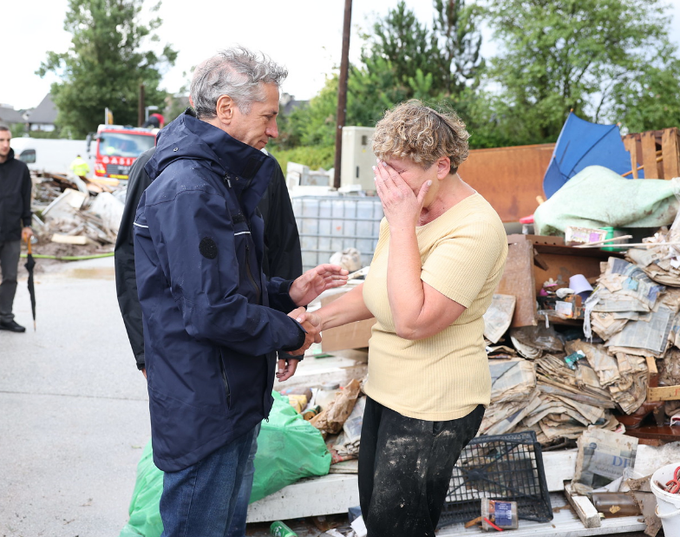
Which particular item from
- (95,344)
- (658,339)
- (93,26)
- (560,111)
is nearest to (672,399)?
(658,339)

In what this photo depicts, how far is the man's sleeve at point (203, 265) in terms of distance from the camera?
1.72m

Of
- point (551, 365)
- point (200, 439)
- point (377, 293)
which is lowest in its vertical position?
point (551, 365)

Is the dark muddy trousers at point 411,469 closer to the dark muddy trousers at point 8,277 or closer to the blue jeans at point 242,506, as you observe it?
the blue jeans at point 242,506

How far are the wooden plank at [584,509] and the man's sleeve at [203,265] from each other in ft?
7.23

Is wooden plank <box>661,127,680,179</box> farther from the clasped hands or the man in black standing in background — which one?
the man in black standing in background

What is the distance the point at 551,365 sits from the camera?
3.79 meters

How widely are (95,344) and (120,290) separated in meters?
3.79

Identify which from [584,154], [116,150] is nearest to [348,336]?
[584,154]

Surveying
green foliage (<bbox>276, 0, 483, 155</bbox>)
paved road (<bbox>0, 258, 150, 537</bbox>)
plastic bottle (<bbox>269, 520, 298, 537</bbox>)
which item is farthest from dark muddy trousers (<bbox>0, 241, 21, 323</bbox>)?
green foliage (<bbox>276, 0, 483, 155</bbox>)

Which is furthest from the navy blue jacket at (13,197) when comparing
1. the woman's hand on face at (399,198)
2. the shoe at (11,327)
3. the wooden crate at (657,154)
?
the wooden crate at (657,154)

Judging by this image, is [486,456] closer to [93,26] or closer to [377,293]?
[377,293]

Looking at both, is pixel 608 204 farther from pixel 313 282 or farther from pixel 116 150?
pixel 116 150

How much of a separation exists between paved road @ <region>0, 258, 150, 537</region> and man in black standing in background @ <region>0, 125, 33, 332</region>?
0.31m

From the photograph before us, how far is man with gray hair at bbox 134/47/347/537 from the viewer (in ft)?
5.71
